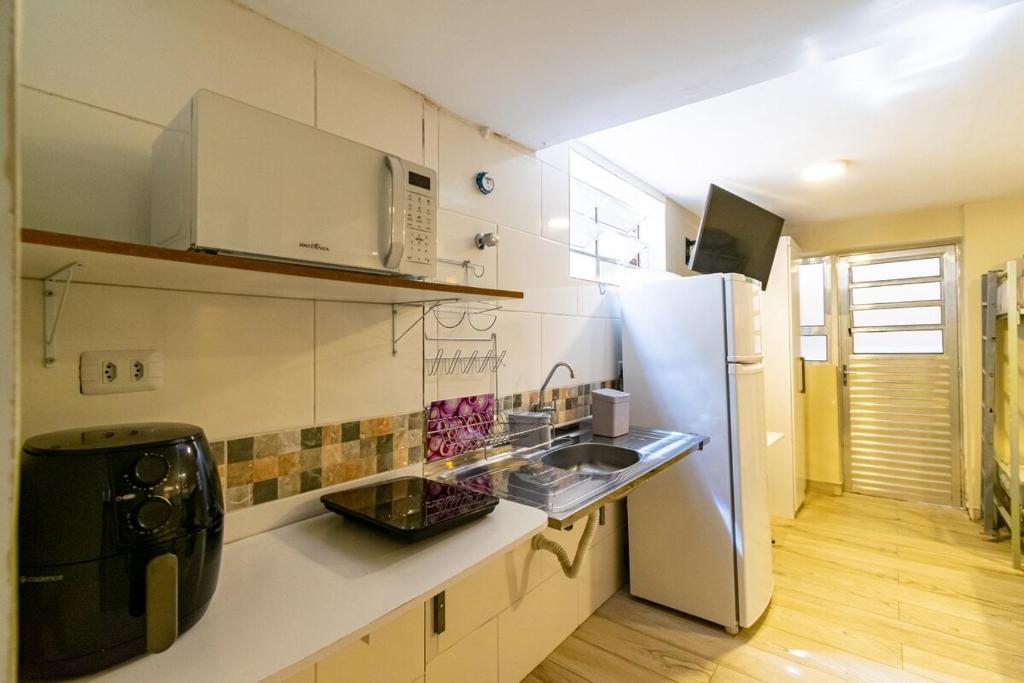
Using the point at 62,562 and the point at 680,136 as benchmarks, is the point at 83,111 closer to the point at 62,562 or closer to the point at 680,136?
the point at 62,562

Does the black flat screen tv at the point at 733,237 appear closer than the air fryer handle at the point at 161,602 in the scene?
No

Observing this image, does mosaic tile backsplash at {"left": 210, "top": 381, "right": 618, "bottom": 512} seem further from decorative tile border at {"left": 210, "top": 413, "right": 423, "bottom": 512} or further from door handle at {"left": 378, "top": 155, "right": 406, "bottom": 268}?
door handle at {"left": 378, "top": 155, "right": 406, "bottom": 268}

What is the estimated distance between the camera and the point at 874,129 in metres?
2.02

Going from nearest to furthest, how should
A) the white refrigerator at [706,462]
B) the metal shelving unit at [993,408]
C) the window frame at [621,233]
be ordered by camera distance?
the white refrigerator at [706,462] → the window frame at [621,233] → the metal shelving unit at [993,408]

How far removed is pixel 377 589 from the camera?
29.1 inches

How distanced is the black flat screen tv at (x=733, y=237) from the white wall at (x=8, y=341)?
2.33 meters

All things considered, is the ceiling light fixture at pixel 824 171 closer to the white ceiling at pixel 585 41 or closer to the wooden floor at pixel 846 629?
the white ceiling at pixel 585 41

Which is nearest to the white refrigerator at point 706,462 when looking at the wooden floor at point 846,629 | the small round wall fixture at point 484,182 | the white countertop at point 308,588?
the wooden floor at point 846,629

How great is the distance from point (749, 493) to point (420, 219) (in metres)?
1.82

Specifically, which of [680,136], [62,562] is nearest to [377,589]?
[62,562]

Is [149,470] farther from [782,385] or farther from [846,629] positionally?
[782,385]

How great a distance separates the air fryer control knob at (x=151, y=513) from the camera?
1.89ft

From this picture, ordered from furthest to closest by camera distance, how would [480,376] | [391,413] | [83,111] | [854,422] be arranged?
[854,422], [480,376], [391,413], [83,111]

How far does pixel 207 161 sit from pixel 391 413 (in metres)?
0.78
